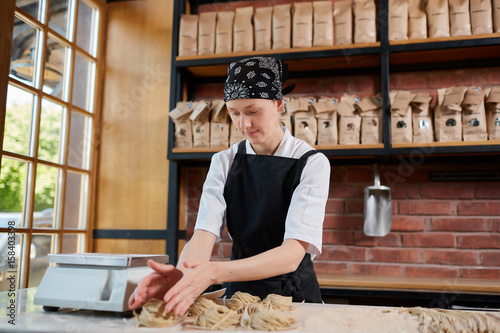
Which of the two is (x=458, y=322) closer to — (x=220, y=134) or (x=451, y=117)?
(x=451, y=117)

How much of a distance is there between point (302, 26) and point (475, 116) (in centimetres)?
99

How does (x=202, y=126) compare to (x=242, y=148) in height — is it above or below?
above

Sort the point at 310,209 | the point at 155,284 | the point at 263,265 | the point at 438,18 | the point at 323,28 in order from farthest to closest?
1. the point at 323,28
2. the point at 438,18
3. the point at 310,209
4. the point at 263,265
5. the point at 155,284

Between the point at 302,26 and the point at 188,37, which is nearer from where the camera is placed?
the point at 302,26

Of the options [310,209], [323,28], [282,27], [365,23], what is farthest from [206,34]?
[310,209]

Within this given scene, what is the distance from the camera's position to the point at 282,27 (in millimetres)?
2379

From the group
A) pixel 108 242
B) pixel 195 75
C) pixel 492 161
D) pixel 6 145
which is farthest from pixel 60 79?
pixel 492 161

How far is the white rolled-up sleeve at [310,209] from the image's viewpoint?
1257 mm

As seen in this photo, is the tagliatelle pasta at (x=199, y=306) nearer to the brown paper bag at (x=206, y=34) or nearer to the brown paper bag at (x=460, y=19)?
the brown paper bag at (x=206, y=34)

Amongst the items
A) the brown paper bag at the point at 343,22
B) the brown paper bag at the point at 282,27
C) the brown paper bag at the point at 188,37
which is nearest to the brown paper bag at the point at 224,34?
the brown paper bag at the point at 188,37

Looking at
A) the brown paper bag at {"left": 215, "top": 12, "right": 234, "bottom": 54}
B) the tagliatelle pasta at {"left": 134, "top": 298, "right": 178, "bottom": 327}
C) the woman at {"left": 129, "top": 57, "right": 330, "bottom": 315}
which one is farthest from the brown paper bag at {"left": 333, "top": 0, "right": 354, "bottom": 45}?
the tagliatelle pasta at {"left": 134, "top": 298, "right": 178, "bottom": 327}

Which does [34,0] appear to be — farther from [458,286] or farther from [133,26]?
[458,286]

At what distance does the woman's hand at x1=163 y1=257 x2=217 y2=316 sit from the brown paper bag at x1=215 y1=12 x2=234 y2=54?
5.41 feet

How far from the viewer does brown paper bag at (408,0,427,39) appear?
2.22 m
